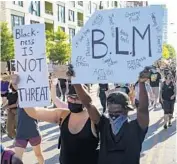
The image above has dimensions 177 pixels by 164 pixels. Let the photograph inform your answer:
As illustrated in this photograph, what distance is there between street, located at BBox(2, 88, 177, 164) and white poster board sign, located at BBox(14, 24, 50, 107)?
3122 mm

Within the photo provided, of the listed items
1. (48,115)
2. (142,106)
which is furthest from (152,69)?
(48,115)

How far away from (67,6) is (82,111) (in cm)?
4756

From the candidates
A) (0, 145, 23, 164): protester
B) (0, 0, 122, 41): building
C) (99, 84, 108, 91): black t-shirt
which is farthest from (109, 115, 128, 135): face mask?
(0, 0, 122, 41): building

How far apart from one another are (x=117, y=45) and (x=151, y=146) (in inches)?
200

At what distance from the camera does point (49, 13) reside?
4509cm

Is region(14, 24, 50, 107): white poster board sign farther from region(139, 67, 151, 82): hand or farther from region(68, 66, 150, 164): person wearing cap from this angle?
region(139, 67, 151, 82): hand

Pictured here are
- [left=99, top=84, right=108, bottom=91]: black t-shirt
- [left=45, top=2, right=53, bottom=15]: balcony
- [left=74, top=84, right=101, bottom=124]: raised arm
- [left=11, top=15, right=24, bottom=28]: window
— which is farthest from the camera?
[left=45, top=2, right=53, bottom=15]: balcony

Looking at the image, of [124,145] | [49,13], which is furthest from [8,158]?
[49,13]

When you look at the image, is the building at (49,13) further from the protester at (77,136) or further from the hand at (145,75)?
the hand at (145,75)

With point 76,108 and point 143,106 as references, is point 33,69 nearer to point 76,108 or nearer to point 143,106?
point 76,108

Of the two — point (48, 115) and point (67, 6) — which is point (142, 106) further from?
point (67, 6)

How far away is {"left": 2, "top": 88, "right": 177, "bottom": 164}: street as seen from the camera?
7.16m

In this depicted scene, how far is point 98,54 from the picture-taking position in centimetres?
363

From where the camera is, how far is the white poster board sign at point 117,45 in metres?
3.42
